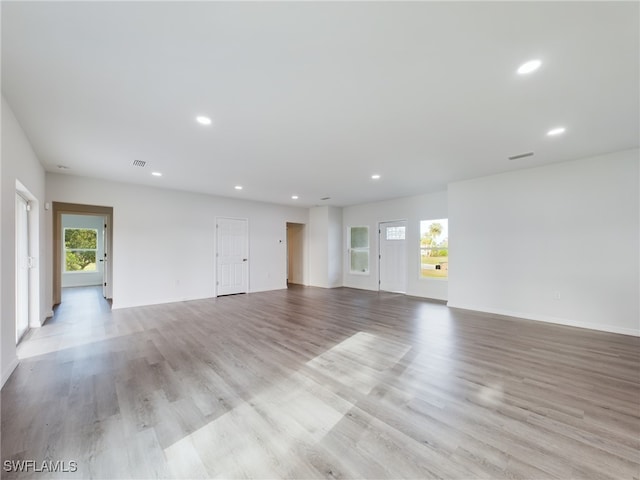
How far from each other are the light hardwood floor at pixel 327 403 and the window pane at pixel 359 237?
4536 millimetres

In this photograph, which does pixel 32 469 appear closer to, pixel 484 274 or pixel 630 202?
pixel 484 274

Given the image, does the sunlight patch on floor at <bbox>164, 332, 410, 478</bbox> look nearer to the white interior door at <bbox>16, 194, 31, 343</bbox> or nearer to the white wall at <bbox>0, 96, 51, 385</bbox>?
the white wall at <bbox>0, 96, 51, 385</bbox>

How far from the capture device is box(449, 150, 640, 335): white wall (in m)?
3.95

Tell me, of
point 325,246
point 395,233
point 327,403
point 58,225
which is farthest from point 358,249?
point 58,225

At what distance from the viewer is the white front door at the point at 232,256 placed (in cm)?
718

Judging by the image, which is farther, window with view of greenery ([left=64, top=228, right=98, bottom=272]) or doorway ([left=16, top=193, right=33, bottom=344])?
window with view of greenery ([left=64, top=228, right=98, bottom=272])

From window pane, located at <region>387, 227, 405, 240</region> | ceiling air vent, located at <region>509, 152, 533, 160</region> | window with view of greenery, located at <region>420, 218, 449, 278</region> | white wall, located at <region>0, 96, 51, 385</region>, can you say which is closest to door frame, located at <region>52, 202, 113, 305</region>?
white wall, located at <region>0, 96, 51, 385</region>

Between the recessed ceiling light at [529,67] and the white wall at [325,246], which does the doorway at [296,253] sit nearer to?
the white wall at [325,246]

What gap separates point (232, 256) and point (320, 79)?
19.8 ft

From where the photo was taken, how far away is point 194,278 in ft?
21.9

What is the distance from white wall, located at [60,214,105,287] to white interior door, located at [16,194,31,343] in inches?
220

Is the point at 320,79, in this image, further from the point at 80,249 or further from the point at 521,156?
the point at 80,249

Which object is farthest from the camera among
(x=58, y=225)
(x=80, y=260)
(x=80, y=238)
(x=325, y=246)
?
(x=80, y=260)

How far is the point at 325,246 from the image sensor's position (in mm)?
8766
